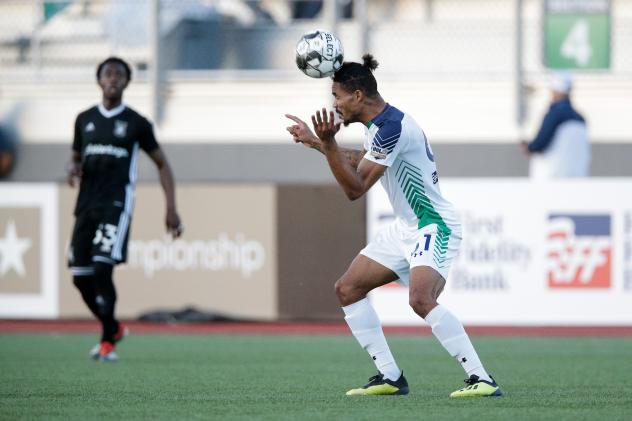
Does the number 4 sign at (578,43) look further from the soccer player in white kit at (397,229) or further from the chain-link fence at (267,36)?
the soccer player in white kit at (397,229)

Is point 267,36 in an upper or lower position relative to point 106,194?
upper

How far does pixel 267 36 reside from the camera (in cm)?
1992

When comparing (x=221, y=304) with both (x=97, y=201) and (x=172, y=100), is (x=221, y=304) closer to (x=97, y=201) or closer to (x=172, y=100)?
(x=97, y=201)

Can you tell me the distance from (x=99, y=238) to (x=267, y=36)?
9.69m

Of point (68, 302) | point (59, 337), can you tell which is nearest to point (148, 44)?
point (68, 302)

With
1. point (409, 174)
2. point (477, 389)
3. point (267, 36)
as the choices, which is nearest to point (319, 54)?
point (409, 174)

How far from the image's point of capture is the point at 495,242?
14.5 m

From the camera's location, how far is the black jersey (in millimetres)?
10750

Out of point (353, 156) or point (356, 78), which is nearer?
point (356, 78)

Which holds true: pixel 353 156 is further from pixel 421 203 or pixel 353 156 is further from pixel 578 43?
pixel 578 43

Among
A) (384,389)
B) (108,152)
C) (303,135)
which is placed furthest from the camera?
(108,152)

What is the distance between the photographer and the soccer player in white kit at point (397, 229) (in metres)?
7.63

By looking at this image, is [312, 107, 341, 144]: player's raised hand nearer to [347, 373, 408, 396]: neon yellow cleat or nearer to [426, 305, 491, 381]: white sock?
[426, 305, 491, 381]: white sock

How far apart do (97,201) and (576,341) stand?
16.7 ft
